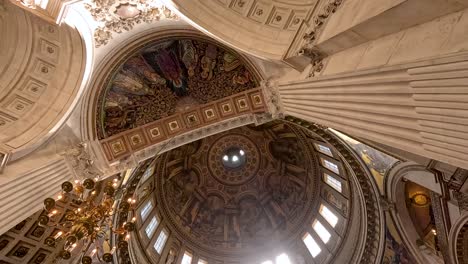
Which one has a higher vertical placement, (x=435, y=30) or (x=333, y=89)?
(x=435, y=30)

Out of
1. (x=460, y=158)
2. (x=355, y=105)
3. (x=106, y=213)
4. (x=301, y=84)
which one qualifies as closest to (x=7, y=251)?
(x=106, y=213)

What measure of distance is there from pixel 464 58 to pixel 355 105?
174 centimetres

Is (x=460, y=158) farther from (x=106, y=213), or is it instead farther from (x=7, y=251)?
(x=7, y=251)

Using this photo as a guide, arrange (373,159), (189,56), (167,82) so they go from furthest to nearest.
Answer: (373,159) < (167,82) < (189,56)

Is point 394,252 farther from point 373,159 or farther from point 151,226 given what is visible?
point 151,226

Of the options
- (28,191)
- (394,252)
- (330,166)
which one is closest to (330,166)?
(330,166)

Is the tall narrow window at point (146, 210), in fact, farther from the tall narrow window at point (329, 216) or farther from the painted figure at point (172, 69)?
the tall narrow window at point (329, 216)

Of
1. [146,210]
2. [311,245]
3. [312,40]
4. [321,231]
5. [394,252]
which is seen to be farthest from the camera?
[311,245]

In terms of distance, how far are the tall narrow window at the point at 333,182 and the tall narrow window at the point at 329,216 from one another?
1305mm

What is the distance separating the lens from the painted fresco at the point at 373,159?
9641mm

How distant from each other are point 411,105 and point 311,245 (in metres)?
13.9

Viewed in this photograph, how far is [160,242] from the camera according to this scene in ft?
48.8

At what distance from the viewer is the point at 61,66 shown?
783 cm

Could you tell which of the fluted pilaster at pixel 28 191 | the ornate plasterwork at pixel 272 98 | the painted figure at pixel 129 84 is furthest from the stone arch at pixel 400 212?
the fluted pilaster at pixel 28 191
